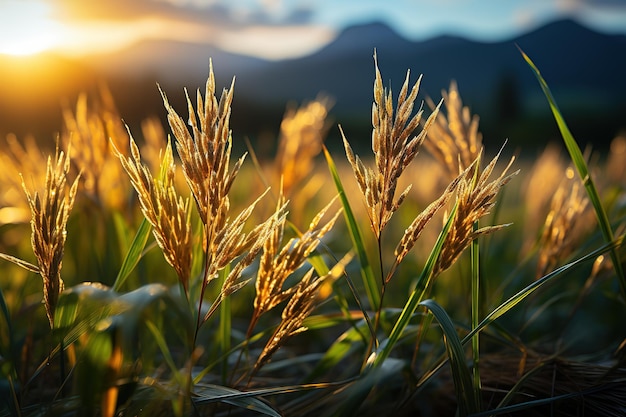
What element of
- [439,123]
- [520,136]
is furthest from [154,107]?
[439,123]

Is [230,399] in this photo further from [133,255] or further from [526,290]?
[526,290]

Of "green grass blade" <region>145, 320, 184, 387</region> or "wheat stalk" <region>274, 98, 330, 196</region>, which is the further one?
"wheat stalk" <region>274, 98, 330, 196</region>

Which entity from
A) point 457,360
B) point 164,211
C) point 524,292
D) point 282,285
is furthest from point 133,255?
point 524,292

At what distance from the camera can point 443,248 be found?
108 centimetres

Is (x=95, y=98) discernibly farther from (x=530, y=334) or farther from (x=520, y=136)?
(x=520, y=136)

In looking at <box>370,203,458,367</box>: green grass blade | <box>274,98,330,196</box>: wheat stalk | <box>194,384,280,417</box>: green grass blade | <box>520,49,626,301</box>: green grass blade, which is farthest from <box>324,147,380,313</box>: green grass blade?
<box>274,98,330,196</box>: wheat stalk

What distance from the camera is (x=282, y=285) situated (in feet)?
5.28

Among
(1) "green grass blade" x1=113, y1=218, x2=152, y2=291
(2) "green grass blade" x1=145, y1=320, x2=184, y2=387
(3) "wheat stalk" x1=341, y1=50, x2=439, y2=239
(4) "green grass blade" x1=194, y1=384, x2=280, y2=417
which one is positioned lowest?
(4) "green grass blade" x1=194, y1=384, x2=280, y2=417

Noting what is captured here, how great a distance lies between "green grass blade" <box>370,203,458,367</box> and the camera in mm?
1081

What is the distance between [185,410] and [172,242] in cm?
32

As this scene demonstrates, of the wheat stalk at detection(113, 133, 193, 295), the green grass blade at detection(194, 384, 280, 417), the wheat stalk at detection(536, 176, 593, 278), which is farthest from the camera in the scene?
the wheat stalk at detection(536, 176, 593, 278)

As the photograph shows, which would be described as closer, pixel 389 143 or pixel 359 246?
pixel 389 143

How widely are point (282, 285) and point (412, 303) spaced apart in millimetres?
570

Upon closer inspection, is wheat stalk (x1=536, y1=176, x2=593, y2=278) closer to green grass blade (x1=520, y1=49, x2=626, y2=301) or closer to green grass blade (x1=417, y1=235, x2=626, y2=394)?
green grass blade (x1=520, y1=49, x2=626, y2=301)
